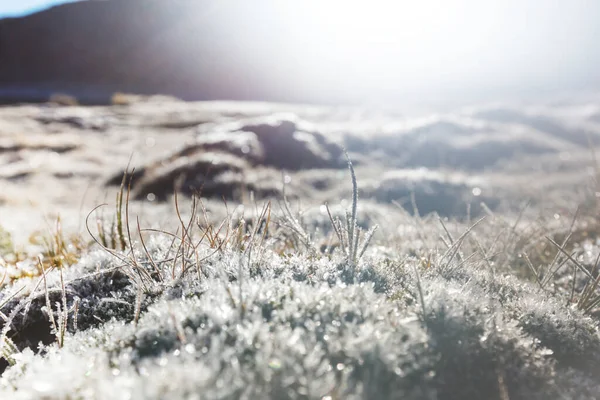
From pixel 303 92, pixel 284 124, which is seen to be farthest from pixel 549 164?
pixel 303 92

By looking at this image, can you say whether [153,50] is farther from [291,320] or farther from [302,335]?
[302,335]

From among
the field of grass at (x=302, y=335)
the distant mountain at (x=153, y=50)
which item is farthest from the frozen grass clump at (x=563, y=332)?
the distant mountain at (x=153, y=50)

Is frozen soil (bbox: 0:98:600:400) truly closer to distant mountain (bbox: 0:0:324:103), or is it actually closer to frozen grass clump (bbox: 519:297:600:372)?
frozen grass clump (bbox: 519:297:600:372)

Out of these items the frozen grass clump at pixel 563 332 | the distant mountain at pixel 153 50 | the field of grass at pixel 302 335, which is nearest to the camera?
the field of grass at pixel 302 335

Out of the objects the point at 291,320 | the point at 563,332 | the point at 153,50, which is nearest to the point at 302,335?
the point at 291,320

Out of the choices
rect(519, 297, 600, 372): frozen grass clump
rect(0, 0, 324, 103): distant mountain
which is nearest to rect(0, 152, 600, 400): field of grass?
rect(519, 297, 600, 372): frozen grass clump

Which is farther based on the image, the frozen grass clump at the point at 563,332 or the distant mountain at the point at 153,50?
the distant mountain at the point at 153,50

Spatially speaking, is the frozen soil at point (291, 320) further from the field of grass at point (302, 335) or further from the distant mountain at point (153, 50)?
the distant mountain at point (153, 50)

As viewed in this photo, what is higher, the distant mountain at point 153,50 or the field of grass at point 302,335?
the distant mountain at point 153,50

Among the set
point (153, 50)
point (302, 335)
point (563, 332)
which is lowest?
point (563, 332)
